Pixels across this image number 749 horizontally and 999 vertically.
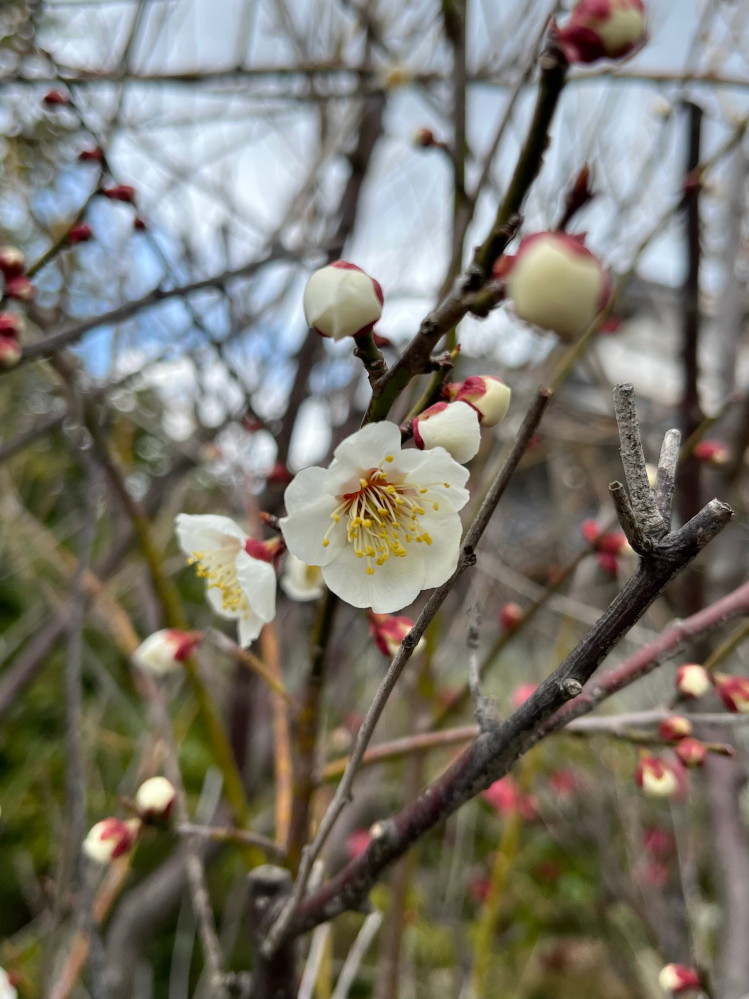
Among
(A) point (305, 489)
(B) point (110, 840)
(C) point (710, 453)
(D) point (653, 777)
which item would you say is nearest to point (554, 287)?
(A) point (305, 489)

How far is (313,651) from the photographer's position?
67 cm

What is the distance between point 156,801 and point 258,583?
44 centimetres

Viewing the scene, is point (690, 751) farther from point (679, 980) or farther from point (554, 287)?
point (554, 287)

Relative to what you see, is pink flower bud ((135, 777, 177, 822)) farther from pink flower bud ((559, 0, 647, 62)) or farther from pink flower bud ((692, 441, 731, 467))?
pink flower bud ((692, 441, 731, 467))

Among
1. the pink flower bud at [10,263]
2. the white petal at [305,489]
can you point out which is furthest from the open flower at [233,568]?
the pink flower bud at [10,263]

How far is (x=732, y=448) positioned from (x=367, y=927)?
4.38ft

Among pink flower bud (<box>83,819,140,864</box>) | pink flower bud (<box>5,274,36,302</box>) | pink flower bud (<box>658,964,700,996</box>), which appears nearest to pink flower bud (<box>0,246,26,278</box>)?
pink flower bud (<box>5,274,36,302</box>)

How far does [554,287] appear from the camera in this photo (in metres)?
0.38

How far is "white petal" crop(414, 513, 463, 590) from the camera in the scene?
0.60m

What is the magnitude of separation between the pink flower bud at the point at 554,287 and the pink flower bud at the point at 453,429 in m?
0.14

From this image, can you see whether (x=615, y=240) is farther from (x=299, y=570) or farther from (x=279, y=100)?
(x=299, y=570)

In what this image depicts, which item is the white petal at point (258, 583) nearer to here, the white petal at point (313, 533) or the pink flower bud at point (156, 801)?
the white petal at point (313, 533)

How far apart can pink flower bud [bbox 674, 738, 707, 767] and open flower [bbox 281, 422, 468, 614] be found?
437 mm

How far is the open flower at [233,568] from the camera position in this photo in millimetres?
Result: 668
